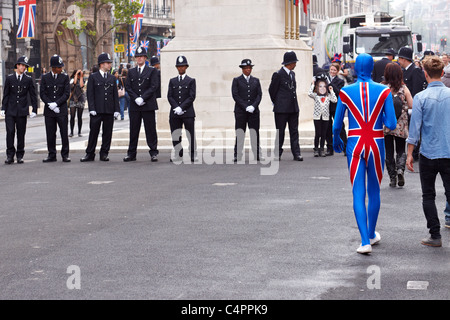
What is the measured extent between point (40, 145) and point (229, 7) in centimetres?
549

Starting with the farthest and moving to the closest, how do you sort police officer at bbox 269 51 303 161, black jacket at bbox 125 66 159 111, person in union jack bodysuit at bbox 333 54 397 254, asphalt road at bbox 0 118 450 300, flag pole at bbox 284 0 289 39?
flag pole at bbox 284 0 289 39
black jacket at bbox 125 66 159 111
police officer at bbox 269 51 303 161
person in union jack bodysuit at bbox 333 54 397 254
asphalt road at bbox 0 118 450 300

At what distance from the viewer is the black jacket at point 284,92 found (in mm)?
16406

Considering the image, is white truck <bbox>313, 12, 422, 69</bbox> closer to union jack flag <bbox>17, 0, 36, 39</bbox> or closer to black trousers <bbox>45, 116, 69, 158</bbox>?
union jack flag <bbox>17, 0, 36, 39</bbox>

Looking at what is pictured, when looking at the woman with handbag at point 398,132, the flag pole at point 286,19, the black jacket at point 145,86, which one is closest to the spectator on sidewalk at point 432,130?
the woman with handbag at point 398,132

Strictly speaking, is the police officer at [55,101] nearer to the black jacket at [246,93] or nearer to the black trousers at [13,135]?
the black trousers at [13,135]

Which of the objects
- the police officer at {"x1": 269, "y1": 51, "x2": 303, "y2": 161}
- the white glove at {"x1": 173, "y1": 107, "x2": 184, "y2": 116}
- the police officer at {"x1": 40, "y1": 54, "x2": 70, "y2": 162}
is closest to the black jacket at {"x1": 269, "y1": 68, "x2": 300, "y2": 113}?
the police officer at {"x1": 269, "y1": 51, "x2": 303, "y2": 161}

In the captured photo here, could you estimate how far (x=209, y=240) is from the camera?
8594 millimetres

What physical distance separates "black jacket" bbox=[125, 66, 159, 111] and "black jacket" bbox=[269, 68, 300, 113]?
2.18 m

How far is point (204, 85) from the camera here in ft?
67.9

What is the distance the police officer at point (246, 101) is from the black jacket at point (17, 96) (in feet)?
12.5

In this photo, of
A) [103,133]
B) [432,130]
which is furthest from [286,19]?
[432,130]

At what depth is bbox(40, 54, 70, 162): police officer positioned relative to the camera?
1692 cm
